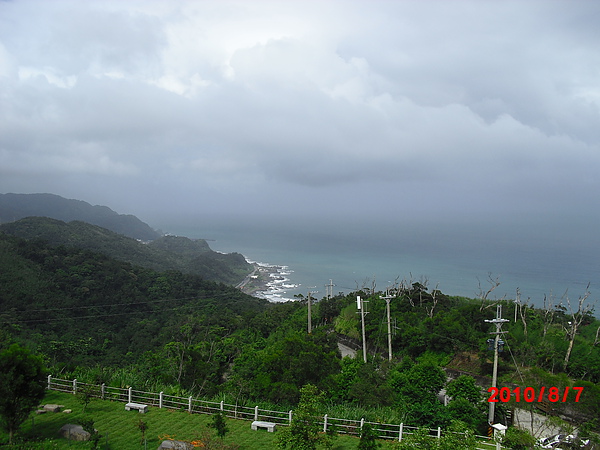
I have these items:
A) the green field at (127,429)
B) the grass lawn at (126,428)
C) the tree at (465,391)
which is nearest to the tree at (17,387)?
the green field at (127,429)

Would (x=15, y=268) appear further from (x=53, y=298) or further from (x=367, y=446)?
(x=367, y=446)

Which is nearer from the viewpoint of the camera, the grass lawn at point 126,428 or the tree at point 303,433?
the tree at point 303,433

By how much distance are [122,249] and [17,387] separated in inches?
3466

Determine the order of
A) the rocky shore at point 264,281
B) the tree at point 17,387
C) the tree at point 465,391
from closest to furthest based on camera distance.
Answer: the tree at point 17,387 → the tree at point 465,391 → the rocky shore at point 264,281

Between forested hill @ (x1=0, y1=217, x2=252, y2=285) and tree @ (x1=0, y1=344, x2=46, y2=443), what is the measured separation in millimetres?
74066

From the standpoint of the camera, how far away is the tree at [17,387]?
929cm

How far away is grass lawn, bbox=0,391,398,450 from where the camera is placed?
10.3 m

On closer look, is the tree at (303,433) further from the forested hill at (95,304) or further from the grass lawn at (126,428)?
the forested hill at (95,304)

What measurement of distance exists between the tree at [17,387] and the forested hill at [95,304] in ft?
65.3

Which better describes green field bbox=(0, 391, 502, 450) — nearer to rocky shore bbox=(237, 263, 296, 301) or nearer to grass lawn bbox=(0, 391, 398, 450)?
grass lawn bbox=(0, 391, 398, 450)

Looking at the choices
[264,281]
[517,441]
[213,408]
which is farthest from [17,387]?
[264,281]

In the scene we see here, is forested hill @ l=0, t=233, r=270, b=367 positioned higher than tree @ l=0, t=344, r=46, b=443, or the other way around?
tree @ l=0, t=344, r=46, b=443

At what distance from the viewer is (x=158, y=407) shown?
42.5ft
